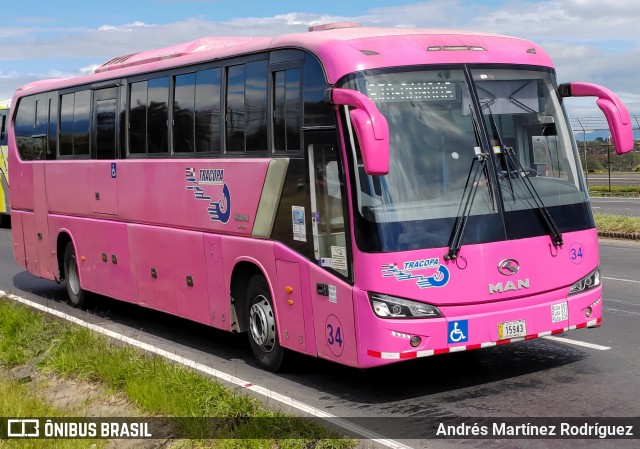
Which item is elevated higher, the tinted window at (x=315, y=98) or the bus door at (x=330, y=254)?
the tinted window at (x=315, y=98)

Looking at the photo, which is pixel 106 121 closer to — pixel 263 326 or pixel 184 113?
pixel 184 113

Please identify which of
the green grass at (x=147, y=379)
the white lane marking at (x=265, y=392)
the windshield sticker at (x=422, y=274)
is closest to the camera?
the green grass at (x=147, y=379)

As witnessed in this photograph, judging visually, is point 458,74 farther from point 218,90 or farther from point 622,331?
point 622,331

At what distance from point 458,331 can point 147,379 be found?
2.66m

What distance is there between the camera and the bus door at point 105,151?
1367 cm

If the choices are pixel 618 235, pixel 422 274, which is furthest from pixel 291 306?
pixel 618 235

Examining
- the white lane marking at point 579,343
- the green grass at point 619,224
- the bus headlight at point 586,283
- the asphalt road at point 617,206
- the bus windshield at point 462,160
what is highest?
the bus windshield at point 462,160

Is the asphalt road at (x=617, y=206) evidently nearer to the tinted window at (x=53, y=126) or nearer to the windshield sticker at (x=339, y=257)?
the tinted window at (x=53, y=126)

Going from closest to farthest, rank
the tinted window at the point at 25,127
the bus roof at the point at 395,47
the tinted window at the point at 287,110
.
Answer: the bus roof at the point at 395,47, the tinted window at the point at 287,110, the tinted window at the point at 25,127

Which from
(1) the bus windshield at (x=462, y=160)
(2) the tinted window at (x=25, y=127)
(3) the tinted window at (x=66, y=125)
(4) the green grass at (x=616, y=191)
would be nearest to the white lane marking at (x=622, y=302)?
(1) the bus windshield at (x=462, y=160)

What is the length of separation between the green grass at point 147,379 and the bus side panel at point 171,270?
44.1 inches

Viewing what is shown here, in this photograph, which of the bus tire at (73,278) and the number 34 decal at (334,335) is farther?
the bus tire at (73,278)

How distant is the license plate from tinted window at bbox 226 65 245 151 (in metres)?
3.38

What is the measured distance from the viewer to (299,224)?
371 inches
